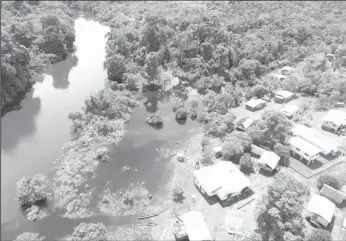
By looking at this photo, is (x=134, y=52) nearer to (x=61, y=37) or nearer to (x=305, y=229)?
(x=61, y=37)

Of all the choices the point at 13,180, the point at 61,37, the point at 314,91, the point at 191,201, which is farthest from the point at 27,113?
the point at 314,91

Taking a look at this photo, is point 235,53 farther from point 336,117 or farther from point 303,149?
point 303,149

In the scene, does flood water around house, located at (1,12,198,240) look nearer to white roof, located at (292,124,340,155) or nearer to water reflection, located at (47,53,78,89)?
water reflection, located at (47,53,78,89)

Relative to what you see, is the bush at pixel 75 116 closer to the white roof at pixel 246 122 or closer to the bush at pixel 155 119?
the bush at pixel 155 119

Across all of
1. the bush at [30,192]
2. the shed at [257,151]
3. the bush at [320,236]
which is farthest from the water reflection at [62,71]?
the bush at [320,236]

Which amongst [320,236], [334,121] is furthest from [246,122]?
[320,236]

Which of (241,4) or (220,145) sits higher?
(241,4)

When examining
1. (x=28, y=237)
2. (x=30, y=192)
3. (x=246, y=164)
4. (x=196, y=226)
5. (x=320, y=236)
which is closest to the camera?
(x=320, y=236)
